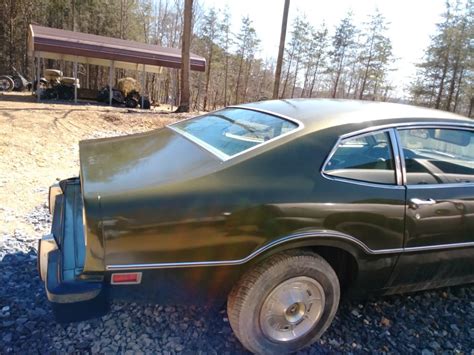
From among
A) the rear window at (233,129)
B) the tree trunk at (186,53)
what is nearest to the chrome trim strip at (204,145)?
the rear window at (233,129)

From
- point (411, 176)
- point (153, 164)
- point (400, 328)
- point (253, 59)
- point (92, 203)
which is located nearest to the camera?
point (92, 203)

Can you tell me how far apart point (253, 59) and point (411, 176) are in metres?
45.8

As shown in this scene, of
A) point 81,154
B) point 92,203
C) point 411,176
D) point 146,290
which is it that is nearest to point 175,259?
point 146,290

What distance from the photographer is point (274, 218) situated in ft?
6.78

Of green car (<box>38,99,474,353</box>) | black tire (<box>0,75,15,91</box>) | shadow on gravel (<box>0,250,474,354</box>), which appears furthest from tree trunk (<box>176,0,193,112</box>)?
shadow on gravel (<box>0,250,474,354</box>)

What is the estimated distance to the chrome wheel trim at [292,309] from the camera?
2.26m

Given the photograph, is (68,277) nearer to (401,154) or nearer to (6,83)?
(401,154)

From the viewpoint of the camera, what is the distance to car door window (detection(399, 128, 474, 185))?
262 cm

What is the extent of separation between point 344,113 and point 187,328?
1907 millimetres

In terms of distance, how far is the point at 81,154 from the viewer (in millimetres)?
2758

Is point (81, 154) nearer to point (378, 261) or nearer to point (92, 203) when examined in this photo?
point (92, 203)

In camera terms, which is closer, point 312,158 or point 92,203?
point 92,203

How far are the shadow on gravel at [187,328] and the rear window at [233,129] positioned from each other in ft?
4.15

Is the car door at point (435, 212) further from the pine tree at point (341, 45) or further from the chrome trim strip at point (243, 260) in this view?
the pine tree at point (341, 45)
